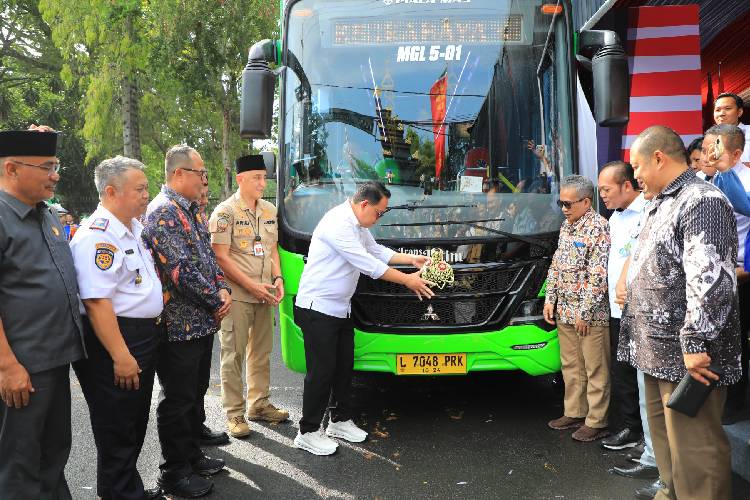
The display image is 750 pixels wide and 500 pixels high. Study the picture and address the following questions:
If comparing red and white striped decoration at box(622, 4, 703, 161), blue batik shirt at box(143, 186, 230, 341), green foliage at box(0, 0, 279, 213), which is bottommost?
blue batik shirt at box(143, 186, 230, 341)

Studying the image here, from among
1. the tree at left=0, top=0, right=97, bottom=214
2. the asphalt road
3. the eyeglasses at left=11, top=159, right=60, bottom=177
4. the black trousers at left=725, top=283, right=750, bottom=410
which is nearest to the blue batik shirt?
the eyeglasses at left=11, top=159, right=60, bottom=177

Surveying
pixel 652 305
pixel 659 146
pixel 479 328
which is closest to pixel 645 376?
pixel 652 305

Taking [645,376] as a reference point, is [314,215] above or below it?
above

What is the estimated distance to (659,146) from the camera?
2.86 metres

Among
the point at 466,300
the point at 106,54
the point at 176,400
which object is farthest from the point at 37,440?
the point at 106,54

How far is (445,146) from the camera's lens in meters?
4.62

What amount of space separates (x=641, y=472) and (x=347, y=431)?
1.89 metres

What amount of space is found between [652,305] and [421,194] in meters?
2.06

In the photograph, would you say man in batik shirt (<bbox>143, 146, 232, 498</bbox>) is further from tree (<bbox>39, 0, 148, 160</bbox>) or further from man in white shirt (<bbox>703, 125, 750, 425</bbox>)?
tree (<bbox>39, 0, 148, 160</bbox>)

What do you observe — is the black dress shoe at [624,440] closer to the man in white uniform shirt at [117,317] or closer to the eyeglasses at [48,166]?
the man in white uniform shirt at [117,317]

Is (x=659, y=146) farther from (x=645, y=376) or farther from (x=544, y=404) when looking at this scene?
(x=544, y=404)

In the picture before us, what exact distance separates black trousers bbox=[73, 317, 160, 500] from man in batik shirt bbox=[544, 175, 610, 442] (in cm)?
265

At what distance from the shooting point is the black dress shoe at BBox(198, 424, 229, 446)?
4.41 metres

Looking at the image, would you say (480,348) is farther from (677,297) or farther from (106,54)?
(106,54)
